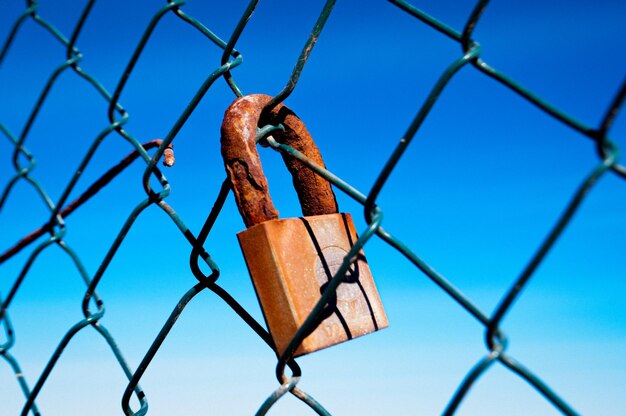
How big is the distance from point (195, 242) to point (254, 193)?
0.21 m

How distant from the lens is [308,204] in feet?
4.00

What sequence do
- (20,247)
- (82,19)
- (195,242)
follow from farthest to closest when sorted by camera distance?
(20,247) → (82,19) → (195,242)

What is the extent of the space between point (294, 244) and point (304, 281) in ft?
0.23

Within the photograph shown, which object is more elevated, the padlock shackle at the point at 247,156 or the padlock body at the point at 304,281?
the padlock shackle at the point at 247,156

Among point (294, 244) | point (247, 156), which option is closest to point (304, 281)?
point (294, 244)

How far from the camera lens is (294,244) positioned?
1.07m

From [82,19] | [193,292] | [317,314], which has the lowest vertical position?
[317,314]

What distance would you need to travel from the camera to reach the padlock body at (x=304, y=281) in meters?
1.02

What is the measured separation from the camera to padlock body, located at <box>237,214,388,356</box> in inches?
40.0

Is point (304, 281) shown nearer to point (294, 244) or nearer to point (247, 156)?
point (294, 244)

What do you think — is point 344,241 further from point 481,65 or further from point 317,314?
point 481,65

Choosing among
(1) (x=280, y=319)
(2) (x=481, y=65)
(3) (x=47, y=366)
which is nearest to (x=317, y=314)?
(1) (x=280, y=319)

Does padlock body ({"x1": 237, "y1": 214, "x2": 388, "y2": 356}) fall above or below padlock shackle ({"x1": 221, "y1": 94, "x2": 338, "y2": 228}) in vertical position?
below

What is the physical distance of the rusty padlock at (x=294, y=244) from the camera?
1022 millimetres
